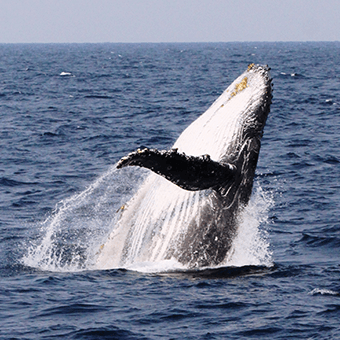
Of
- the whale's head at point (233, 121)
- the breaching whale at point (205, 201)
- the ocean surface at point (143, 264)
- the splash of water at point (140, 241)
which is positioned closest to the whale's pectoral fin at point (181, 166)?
the breaching whale at point (205, 201)

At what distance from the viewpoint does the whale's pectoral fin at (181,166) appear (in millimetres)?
9883

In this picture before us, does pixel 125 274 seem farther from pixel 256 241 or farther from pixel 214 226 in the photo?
pixel 256 241

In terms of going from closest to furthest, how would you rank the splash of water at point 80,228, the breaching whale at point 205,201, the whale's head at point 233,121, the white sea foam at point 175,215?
the breaching whale at point 205,201 → the white sea foam at point 175,215 → the whale's head at point 233,121 → the splash of water at point 80,228

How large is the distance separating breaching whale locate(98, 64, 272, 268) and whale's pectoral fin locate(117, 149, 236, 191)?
2.9 inches

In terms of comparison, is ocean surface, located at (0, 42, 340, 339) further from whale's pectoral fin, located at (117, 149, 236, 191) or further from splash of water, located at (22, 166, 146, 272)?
whale's pectoral fin, located at (117, 149, 236, 191)

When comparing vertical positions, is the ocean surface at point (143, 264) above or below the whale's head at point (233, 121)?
below

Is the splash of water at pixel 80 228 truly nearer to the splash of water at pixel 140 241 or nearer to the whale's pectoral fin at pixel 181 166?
the splash of water at pixel 140 241

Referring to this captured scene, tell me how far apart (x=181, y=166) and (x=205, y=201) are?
5.81 ft

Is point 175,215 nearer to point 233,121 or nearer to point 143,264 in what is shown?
point 143,264

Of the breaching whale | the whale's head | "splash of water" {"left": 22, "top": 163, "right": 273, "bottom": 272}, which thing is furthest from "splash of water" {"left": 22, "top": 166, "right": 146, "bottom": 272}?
the whale's head

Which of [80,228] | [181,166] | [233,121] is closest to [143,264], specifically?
[181,166]

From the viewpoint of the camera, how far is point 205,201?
11906 mm

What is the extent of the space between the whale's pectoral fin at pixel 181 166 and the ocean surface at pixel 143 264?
1.26 m

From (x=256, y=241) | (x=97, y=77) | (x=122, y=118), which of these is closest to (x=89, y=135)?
(x=122, y=118)
